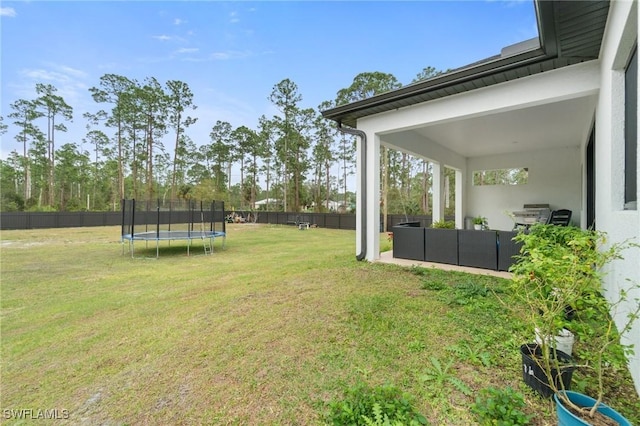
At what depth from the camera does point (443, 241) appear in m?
5.89

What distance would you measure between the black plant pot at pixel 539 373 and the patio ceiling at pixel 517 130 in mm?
4396

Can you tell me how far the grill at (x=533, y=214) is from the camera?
338 inches

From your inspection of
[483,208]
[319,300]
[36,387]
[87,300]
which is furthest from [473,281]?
[483,208]

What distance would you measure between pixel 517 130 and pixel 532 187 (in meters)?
3.38

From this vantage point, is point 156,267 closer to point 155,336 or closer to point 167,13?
point 155,336

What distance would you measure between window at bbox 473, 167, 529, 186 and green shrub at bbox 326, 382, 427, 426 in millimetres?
10221

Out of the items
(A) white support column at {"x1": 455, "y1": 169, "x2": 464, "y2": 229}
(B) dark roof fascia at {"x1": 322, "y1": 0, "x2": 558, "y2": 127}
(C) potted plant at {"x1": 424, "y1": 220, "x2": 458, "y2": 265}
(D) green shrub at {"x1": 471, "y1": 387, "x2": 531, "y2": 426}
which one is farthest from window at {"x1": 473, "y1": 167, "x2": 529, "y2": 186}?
(D) green shrub at {"x1": 471, "y1": 387, "x2": 531, "y2": 426}

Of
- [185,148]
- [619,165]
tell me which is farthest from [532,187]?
A: [185,148]

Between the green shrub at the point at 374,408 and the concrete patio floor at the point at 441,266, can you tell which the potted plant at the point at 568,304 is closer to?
the green shrub at the point at 374,408

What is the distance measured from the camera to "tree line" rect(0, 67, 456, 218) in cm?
2028

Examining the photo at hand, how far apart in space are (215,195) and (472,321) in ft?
87.8

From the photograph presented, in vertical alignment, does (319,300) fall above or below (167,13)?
below

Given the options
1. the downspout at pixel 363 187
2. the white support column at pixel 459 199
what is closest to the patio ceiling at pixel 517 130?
the downspout at pixel 363 187

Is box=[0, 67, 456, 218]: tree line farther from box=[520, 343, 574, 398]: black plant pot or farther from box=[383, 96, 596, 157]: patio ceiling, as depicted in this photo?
box=[520, 343, 574, 398]: black plant pot
